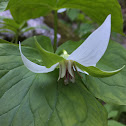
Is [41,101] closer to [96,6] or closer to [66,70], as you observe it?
[66,70]

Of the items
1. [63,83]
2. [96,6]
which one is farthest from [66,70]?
[96,6]

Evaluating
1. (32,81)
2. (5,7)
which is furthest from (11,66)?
(5,7)

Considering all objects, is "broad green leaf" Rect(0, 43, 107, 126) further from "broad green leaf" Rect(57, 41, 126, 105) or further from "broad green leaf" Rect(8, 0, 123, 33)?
"broad green leaf" Rect(8, 0, 123, 33)

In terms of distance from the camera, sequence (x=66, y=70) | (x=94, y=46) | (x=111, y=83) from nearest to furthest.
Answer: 1. (x=94, y=46)
2. (x=66, y=70)
3. (x=111, y=83)

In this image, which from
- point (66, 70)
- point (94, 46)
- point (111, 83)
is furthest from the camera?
point (111, 83)

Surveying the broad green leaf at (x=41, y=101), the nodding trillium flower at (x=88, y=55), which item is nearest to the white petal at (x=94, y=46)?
the nodding trillium flower at (x=88, y=55)

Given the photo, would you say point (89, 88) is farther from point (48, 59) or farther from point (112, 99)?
point (48, 59)

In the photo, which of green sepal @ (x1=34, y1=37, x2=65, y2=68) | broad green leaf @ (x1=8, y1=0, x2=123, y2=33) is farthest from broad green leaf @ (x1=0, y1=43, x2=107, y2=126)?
broad green leaf @ (x1=8, y1=0, x2=123, y2=33)
